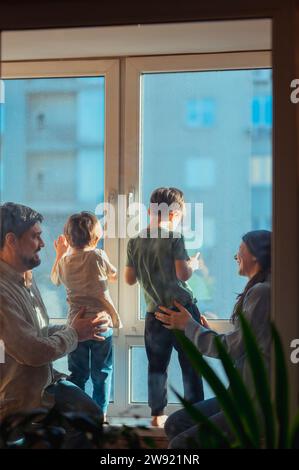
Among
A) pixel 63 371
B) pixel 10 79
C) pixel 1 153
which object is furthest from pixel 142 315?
pixel 10 79

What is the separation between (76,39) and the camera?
2652mm

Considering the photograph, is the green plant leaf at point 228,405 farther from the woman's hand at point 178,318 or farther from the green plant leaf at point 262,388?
the woman's hand at point 178,318

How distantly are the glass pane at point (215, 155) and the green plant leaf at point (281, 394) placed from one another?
33.7 inches

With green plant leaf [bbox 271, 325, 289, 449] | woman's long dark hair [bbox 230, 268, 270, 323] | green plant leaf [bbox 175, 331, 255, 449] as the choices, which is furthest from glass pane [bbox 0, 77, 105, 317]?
green plant leaf [bbox 271, 325, 289, 449]

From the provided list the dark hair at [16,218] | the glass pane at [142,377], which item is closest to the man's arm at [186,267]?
the glass pane at [142,377]

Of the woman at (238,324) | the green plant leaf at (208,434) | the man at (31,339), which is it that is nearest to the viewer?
the green plant leaf at (208,434)

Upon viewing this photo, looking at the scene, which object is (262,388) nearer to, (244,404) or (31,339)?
(244,404)

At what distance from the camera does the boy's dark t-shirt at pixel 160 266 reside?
8.43ft

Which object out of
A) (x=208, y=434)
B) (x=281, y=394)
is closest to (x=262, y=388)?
(x=281, y=394)

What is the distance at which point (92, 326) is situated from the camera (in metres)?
2.60

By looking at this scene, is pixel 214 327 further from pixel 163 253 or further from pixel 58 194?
pixel 58 194

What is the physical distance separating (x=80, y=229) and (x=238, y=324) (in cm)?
65

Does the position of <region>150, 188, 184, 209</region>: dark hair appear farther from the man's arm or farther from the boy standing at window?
the man's arm

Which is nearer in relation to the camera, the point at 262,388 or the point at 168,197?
the point at 262,388
